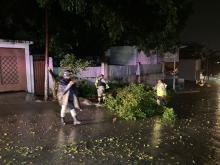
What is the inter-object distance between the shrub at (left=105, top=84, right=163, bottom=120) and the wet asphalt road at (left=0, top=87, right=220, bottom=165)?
0.58 meters

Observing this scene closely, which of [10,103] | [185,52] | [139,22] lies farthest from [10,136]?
[185,52]

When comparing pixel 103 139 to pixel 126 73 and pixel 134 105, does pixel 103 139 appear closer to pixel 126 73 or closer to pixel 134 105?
pixel 134 105

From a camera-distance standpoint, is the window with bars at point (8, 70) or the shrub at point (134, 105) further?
the window with bars at point (8, 70)

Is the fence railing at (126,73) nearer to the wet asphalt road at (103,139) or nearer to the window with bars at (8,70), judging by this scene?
the window with bars at (8,70)

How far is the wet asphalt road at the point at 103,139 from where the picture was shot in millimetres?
8984

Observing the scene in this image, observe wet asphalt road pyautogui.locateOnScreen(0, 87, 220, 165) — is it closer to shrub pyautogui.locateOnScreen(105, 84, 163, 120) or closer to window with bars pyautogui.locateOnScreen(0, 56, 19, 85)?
shrub pyautogui.locateOnScreen(105, 84, 163, 120)

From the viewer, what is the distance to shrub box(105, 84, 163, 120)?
14766 mm

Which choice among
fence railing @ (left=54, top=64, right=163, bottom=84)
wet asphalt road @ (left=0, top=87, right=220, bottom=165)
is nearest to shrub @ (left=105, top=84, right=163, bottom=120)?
wet asphalt road @ (left=0, top=87, right=220, bottom=165)

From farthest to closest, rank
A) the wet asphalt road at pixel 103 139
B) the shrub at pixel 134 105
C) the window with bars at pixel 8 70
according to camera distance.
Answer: the window with bars at pixel 8 70
the shrub at pixel 134 105
the wet asphalt road at pixel 103 139

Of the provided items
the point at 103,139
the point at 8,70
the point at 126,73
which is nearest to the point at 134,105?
the point at 103,139

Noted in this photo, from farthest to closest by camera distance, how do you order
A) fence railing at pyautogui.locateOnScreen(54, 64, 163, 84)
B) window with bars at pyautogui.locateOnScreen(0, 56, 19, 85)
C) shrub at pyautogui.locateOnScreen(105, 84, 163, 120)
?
fence railing at pyautogui.locateOnScreen(54, 64, 163, 84) → window with bars at pyautogui.locateOnScreen(0, 56, 19, 85) → shrub at pyautogui.locateOnScreen(105, 84, 163, 120)

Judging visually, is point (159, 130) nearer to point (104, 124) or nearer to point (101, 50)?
point (104, 124)

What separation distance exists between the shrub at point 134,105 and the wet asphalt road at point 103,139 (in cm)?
58

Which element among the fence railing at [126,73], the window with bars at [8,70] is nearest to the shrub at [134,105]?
the window with bars at [8,70]
